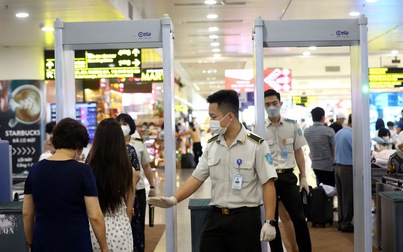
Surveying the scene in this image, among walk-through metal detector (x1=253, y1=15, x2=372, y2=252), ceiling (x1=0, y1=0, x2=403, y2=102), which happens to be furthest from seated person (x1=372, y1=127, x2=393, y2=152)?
walk-through metal detector (x1=253, y1=15, x2=372, y2=252)

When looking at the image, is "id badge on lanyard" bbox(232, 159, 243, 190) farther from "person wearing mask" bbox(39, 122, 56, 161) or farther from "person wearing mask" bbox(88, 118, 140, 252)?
"person wearing mask" bbox(39, 122, 56, 161)

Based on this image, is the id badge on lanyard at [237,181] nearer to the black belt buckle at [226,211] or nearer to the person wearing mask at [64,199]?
the black belt buckle at [226,211]

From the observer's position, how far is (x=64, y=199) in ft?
12.7

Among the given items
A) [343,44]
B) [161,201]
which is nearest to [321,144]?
[343,44]

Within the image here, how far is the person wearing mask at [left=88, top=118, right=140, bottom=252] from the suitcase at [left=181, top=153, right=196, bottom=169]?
18730 mm

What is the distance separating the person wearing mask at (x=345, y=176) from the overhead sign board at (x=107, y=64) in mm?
4795

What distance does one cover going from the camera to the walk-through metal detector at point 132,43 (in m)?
5.60

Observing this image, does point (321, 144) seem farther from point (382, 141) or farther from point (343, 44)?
point (382, 141)

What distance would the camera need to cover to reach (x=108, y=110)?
18.1 metres

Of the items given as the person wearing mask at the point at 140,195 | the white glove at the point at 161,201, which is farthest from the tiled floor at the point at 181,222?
the white glove at the point at 161,201

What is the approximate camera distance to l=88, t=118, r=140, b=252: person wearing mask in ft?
14.5

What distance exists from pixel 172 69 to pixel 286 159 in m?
1.61

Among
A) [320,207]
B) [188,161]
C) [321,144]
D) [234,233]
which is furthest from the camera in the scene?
[188,161]

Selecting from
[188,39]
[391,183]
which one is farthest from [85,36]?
[188,39]
